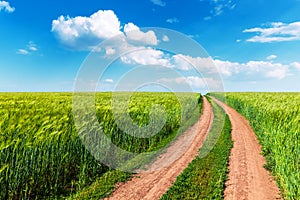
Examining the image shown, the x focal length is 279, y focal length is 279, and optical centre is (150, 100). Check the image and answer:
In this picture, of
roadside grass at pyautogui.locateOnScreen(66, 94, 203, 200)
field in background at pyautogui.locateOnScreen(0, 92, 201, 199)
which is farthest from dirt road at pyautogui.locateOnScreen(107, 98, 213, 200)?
field in background at pyautogui.locateOnScreen(0, 92, 201, 199)

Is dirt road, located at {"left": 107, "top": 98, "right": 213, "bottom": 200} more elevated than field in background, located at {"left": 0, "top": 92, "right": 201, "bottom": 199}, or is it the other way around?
field in background, located at {"left": 0, "top": 92, "right": 201, "bottom": 199}

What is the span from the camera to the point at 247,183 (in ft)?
31.8

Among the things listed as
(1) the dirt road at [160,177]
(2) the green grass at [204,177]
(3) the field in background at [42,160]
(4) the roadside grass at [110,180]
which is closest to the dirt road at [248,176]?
(2) the green grass at [204,177]

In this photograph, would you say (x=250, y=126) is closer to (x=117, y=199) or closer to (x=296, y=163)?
(x=296, y=163)

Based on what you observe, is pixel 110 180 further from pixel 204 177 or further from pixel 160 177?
pixel 204 177

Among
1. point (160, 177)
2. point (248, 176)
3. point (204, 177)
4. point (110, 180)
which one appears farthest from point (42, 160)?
point (248, 176)

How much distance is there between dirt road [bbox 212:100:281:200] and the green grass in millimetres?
291

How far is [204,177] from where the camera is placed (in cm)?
991

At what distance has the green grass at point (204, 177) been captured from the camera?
8.48m

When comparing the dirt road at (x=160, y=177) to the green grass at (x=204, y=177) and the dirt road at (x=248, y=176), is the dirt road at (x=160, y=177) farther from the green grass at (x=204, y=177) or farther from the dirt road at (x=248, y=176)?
the dirt road at (x=248, y=176)

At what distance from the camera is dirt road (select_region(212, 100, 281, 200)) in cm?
883

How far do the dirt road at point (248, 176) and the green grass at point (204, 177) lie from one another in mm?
291

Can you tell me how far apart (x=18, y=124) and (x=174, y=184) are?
5172 millimetres

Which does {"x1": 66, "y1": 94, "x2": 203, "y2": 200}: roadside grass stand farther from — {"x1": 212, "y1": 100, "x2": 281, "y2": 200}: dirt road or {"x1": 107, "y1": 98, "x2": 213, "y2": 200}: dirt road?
{"x1": 212, "y1": 100, "x2": 281, "y2": 200}: dirt road
